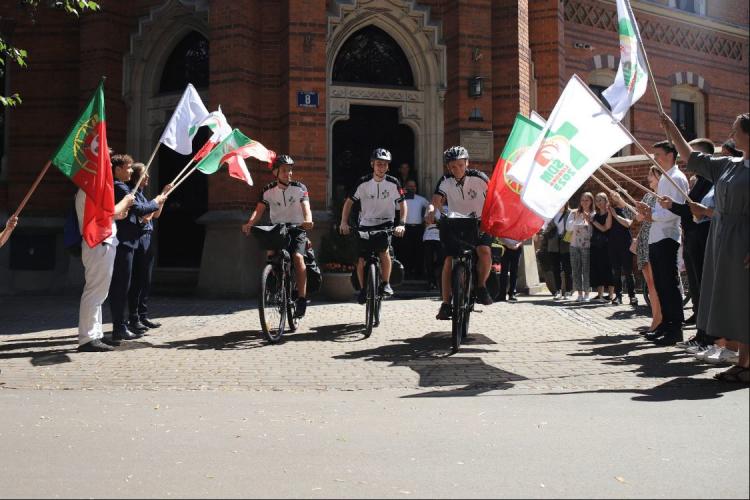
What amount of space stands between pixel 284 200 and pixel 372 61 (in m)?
7.38

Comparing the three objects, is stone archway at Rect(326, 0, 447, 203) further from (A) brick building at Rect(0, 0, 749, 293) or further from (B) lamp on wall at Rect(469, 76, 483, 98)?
(B) lamp on wall at Rect(469, 76, 483, 98)

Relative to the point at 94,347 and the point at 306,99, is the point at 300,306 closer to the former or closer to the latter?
the point at 94,347

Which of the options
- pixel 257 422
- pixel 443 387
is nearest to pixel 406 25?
pixel 443 387

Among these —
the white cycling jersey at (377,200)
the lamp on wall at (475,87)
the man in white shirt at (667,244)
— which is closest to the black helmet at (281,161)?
the white cycling jersey at (377,200)

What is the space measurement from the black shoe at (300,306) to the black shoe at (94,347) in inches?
87.7

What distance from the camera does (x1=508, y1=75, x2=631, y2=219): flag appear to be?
21.9ft

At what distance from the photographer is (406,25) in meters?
15.6

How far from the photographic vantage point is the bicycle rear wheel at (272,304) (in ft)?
27.3

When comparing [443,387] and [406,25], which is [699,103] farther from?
[443,387]

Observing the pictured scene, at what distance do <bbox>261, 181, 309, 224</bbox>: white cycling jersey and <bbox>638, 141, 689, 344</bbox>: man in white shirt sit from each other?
3.85m

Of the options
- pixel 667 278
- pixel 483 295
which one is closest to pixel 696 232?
pixel 667 278

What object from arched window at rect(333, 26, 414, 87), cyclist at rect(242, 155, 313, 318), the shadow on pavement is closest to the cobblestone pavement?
the shadow on pavement

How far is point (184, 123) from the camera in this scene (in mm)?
9656

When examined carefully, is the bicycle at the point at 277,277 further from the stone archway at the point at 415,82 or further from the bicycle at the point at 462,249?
the stone archway at the point at 415,82
